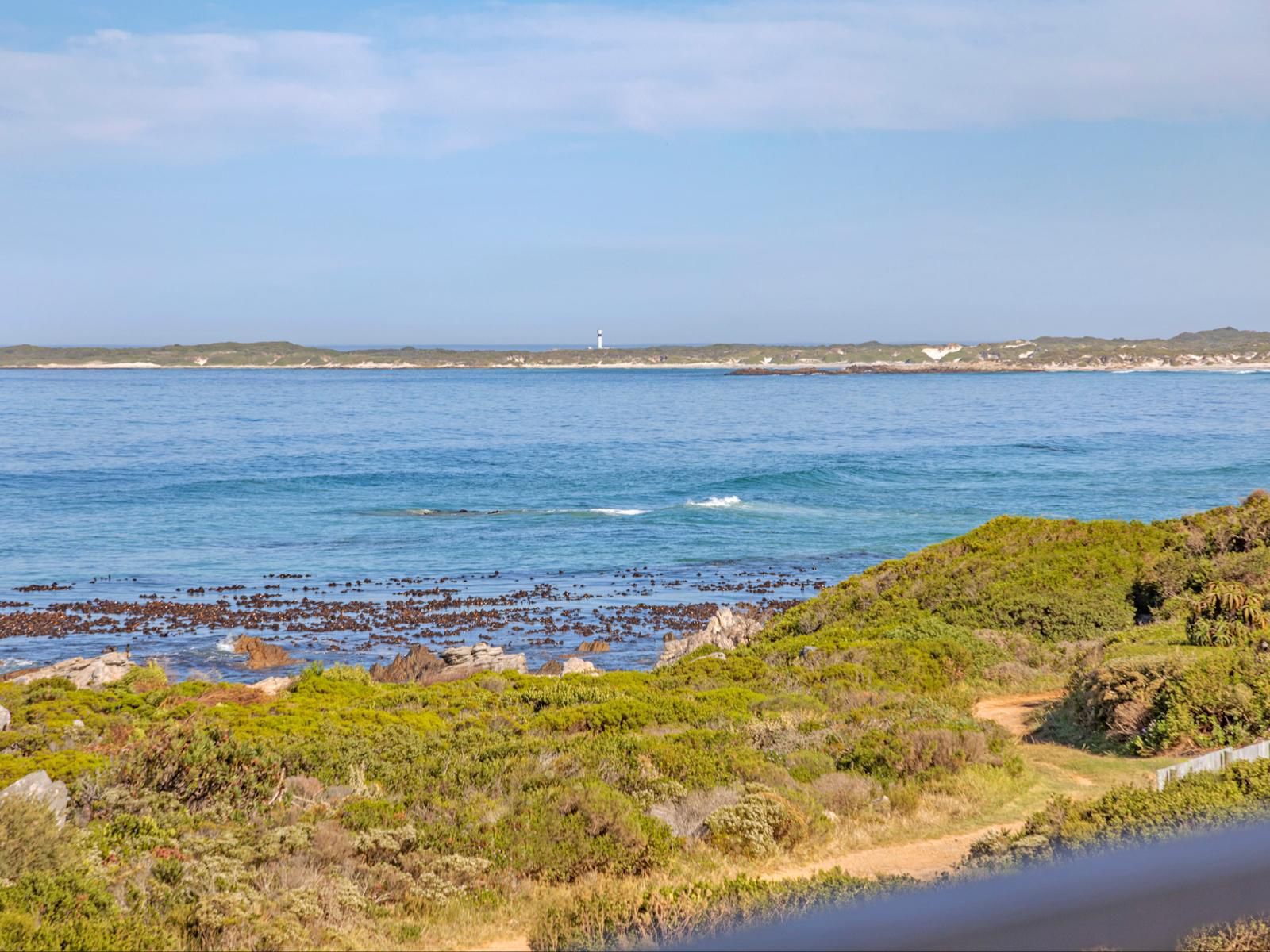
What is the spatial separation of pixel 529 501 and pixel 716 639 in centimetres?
2759

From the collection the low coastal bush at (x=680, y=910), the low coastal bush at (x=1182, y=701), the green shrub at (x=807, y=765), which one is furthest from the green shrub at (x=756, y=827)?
the low coastal bush at (x=1182, y=701)

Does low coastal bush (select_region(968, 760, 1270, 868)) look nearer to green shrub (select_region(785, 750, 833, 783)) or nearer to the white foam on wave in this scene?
green shrub (select_region(785, 750, 833, 783))

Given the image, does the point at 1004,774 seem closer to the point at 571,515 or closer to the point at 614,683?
the point at 614,683

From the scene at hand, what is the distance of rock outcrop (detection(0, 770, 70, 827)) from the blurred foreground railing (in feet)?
19.7

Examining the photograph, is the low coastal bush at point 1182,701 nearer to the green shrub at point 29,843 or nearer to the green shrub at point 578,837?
the green shrub at point 578,837

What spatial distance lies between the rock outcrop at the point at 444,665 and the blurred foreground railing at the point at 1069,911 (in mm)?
15172

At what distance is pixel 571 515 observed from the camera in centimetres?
4366

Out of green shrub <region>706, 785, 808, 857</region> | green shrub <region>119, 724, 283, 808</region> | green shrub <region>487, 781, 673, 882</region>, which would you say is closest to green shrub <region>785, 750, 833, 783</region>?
green shrub <region>706, 785, 808, 857</region>

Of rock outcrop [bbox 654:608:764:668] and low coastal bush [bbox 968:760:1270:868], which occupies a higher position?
low coastal bush [bbox 968:760:1270:868]

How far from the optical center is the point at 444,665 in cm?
2070

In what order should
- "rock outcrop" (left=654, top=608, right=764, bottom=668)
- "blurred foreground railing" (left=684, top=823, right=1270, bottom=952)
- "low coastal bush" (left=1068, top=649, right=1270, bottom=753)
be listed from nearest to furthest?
"blurred foreground railing" (left=684, top=823, right=1270, bottom=952) < "low coastal bush" (left=1068, top=649, right=1270, bottom=753) < "rock outcrop" (left=654, top=608, right=764, bottom=668)

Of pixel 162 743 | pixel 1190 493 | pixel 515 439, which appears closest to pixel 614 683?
pixel 162 743

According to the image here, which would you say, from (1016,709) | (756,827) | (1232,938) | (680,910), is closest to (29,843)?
(680,910)

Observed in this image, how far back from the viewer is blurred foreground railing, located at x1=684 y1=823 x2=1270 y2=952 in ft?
12.1
